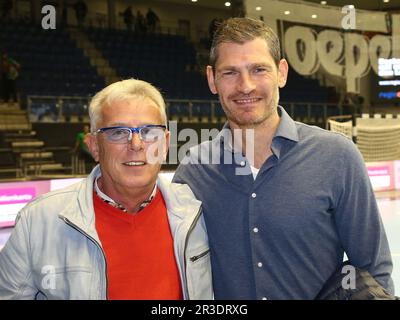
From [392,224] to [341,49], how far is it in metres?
5.92

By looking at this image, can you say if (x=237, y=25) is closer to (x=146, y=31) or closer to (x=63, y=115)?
(x=63, y=115)

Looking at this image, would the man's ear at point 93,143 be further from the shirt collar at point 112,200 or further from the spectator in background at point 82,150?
the spectator in background at point 82,150

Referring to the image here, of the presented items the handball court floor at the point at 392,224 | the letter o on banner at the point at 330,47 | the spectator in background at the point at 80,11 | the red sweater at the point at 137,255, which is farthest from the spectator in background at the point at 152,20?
the red sweater at the point at 137,255

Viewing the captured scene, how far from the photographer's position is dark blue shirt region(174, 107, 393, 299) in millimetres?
1135

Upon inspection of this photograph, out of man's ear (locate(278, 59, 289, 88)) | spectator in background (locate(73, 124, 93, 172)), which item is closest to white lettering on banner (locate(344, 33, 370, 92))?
spectator in background (locate(73, 124, 93, 172))

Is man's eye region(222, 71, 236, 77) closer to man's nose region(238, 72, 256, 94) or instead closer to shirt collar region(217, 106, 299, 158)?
man's nose region(238, 72, 256, 94)

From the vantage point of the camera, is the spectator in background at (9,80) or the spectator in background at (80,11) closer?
the spectator in background at (9,80)

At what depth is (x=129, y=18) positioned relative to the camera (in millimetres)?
9617

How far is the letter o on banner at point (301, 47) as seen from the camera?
29.8 feet

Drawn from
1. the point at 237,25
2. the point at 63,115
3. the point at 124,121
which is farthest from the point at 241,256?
the point at 63,115

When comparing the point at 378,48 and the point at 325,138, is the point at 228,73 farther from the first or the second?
the point at 378,48

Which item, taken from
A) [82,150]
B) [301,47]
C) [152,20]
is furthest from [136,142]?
[152,20]

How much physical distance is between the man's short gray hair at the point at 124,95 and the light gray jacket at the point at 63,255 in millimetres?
172

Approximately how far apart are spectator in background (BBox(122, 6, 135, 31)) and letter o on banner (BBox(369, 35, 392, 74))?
170 inches
